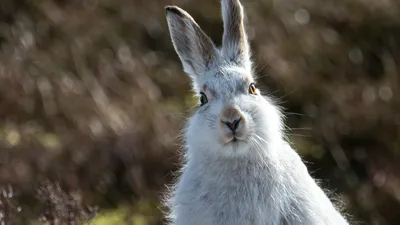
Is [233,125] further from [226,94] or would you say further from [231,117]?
[226,94]

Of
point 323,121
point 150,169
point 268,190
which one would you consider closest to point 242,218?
point 268,190

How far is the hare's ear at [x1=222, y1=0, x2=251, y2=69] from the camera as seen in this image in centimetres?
516

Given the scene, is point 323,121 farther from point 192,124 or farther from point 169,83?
point 192,124

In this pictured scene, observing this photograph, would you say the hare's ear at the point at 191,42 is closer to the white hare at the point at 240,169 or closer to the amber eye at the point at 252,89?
the white hare at the point at 240,169

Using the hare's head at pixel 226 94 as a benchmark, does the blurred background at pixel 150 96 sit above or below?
below

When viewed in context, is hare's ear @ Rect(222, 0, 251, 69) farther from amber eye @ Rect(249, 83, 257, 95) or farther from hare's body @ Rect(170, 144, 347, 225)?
hare's body @ Rect(170, 144, 347, 225)

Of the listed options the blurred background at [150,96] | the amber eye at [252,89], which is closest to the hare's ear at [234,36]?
the amber eye at [252,89]

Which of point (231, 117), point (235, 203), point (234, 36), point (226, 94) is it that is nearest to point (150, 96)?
point (234, 36)

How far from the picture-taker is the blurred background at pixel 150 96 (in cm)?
759

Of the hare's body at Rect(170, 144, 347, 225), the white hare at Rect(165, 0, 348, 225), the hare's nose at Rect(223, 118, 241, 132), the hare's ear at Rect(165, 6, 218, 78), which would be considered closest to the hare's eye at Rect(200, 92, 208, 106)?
the white hare at Rect(165, 0, 348, 225)

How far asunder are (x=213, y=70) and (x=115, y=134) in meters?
3.04

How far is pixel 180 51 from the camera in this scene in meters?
5.26

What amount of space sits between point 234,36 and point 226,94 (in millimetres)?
532

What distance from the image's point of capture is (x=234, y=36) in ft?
17.1
